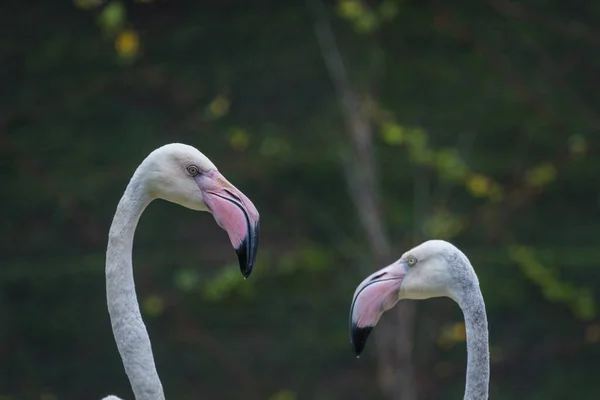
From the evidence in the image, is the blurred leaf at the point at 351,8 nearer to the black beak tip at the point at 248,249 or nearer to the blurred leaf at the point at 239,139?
the blurred leaf at the point at 239,139

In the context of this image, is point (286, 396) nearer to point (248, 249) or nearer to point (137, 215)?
point (137, 215)

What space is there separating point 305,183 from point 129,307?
4.43m

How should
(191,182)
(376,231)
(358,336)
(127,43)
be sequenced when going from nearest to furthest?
1. (191,182)
2. (358,336)
3. (376,231)
4. (127,43)

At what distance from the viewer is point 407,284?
172 inches

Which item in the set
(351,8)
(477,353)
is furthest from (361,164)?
(477,353)

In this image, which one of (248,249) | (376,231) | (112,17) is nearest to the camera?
(248,249)

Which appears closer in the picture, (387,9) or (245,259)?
(245,259)

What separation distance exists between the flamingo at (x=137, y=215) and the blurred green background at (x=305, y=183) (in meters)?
3.81

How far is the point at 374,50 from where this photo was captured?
28.3 feet

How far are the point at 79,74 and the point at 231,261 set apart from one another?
172 cm

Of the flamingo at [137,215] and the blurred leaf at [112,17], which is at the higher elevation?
the blurred leaf at [112,17]

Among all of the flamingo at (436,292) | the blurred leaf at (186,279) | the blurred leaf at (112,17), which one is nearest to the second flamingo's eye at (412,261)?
the flamingo at (436,292)

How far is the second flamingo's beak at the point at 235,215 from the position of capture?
406 cm

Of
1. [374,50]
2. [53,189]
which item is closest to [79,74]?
[53,189]
